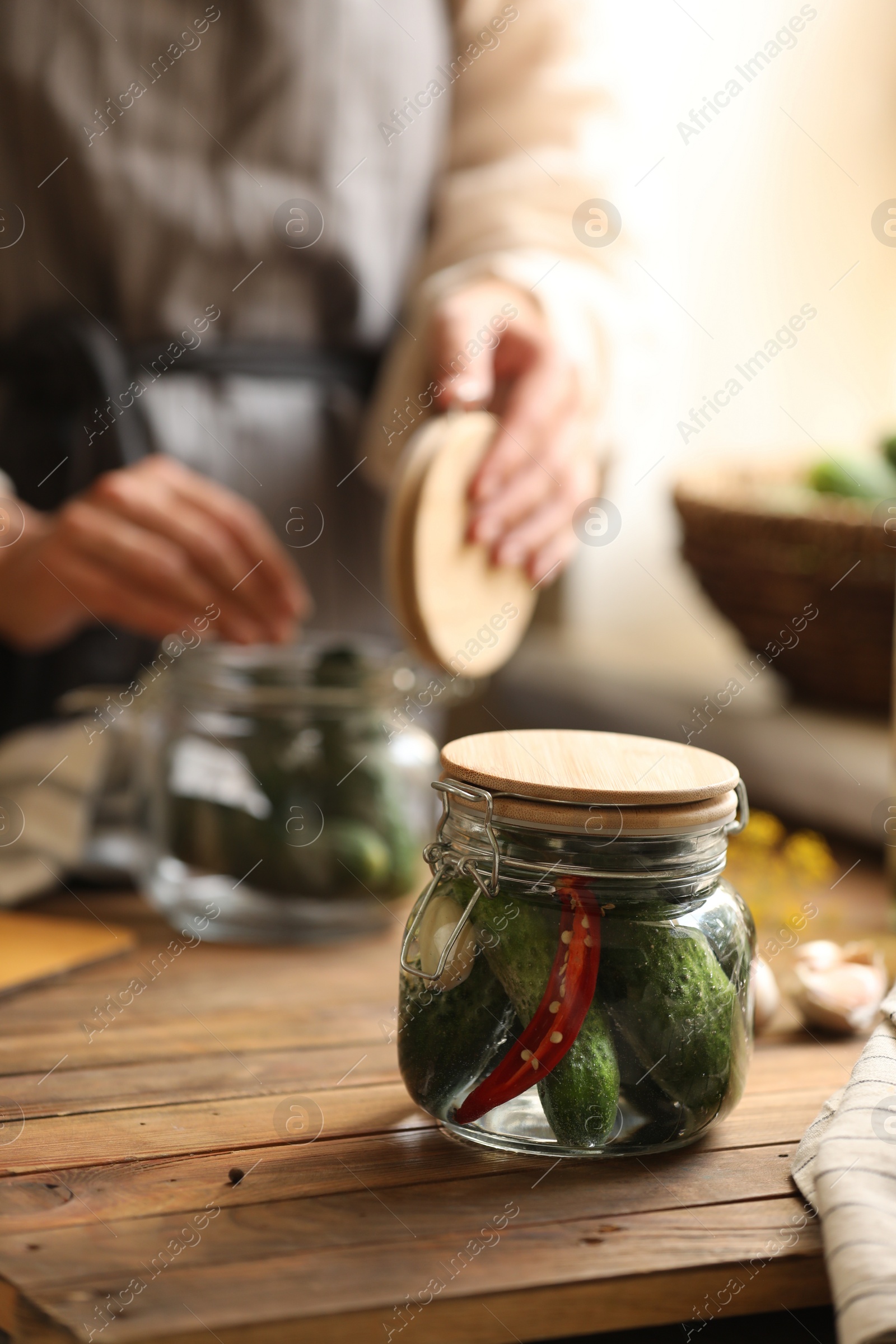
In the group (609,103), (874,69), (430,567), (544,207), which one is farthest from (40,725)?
(874,69)

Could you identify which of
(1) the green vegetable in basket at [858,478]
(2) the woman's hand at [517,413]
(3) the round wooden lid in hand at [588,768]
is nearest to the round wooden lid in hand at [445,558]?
(2) the woman's hand at [517,413]

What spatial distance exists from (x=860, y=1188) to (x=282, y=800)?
48 centimetres

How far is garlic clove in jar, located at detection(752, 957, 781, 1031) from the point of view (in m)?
0.74

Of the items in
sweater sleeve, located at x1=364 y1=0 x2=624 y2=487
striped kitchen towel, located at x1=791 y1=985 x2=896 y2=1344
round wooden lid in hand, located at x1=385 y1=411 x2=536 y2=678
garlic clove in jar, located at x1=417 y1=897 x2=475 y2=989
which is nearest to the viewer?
striped kitchen towel, located at x1=791 y1=985 x2=896 y2=1344

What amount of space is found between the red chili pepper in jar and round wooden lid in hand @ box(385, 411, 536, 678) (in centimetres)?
37

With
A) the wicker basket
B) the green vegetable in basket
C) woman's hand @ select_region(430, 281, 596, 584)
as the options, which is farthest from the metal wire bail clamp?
the green vegetable in basket

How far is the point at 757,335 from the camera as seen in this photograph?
186 centimetres

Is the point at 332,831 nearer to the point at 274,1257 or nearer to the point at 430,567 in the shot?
the point at 430,567

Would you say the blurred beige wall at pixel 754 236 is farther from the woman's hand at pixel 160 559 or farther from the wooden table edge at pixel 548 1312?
the wooden table edge at pixel 548 1312

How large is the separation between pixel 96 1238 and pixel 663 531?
5.33 ft

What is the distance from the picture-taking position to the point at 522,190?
112cm

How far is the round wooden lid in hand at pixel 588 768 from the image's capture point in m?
0.54

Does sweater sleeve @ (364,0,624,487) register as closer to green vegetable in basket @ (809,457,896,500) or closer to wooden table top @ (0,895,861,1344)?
green vegetable in basket @ (809,457,896,500)

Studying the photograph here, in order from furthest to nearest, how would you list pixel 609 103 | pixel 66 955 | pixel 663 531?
pixel 663 531, pixel 609 103, pixel 66 955
